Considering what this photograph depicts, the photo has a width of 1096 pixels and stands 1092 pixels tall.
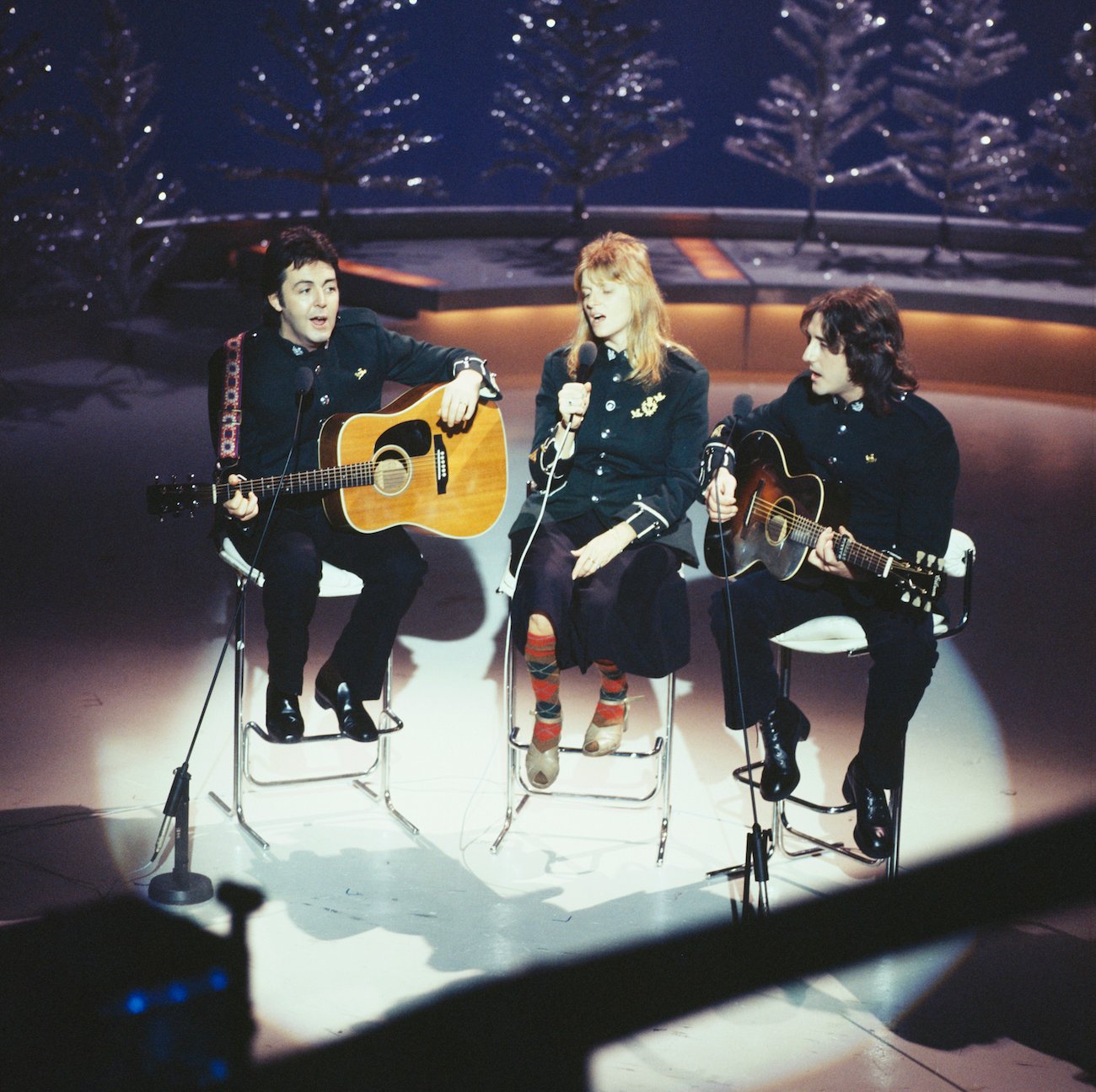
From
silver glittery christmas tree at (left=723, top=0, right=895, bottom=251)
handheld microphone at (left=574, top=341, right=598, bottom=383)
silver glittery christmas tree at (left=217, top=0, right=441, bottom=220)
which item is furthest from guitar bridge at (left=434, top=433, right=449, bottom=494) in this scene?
silver glittery christmas tree at (left=723, top=0, right=895, bottom=251)

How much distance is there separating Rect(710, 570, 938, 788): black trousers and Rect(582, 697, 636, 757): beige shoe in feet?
1.28

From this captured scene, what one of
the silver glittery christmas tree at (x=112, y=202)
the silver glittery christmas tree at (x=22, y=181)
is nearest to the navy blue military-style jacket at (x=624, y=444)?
the silver glittery christmas tree at (x=22, y=181)

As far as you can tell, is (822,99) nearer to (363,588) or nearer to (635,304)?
(635,304)

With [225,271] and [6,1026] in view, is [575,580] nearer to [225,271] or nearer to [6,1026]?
[6,1026]

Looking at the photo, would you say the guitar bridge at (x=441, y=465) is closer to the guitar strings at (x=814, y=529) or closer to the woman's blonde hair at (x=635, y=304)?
the woman's blonde hair at (x=635, y=304)

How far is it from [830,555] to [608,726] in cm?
86

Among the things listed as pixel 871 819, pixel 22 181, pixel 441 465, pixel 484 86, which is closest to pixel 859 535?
pixel 871 819

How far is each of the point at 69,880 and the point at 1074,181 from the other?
890 cm

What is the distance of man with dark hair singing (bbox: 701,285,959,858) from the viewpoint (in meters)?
3.28

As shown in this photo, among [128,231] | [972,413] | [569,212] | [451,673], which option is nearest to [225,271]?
[128,231]

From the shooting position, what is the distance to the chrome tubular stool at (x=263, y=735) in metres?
3.54

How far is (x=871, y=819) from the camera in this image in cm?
333

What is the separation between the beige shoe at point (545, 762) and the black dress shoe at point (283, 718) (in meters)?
0.62

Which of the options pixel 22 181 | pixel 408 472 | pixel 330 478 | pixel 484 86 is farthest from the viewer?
pixel 484 86
